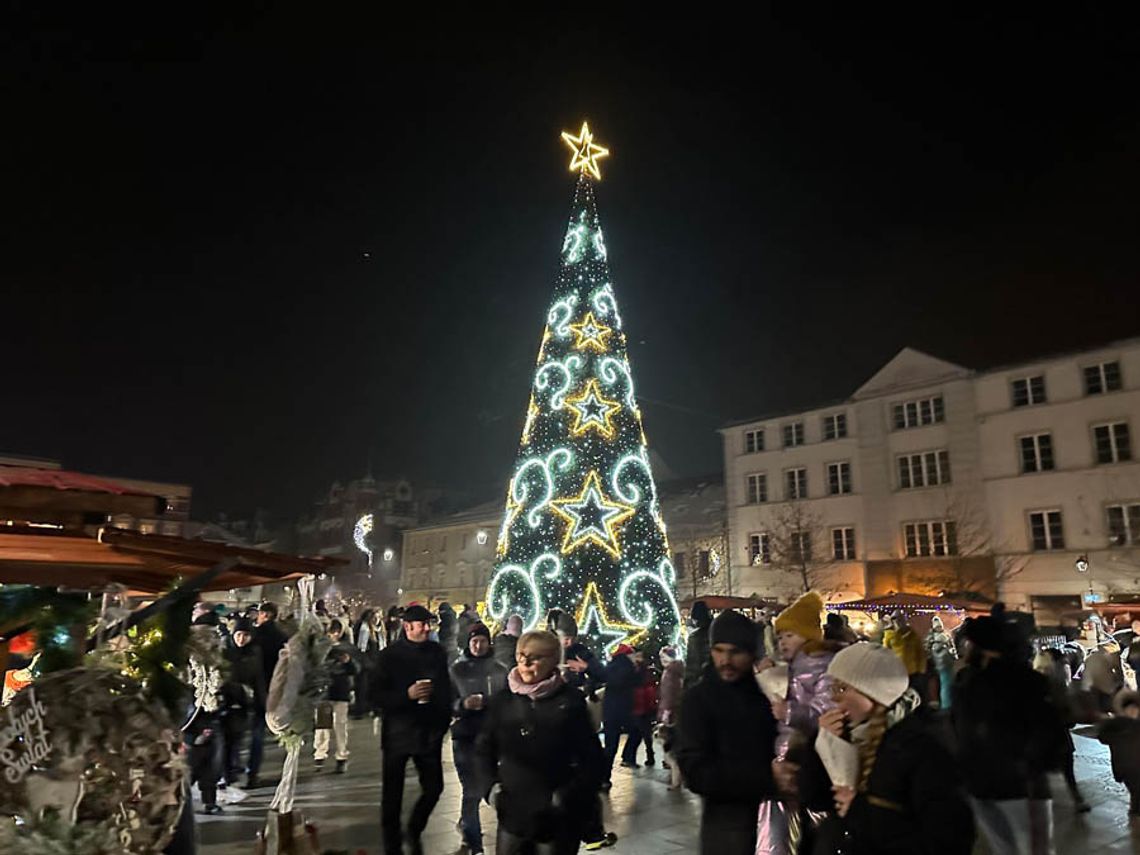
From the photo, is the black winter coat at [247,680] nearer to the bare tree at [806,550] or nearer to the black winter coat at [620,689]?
the black winter coat at [620,689]

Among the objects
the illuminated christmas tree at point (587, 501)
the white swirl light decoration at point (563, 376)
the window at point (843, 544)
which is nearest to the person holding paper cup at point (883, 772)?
the illuminated christmas tree at point (587, 501)

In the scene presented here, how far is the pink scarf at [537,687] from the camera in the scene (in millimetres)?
4547

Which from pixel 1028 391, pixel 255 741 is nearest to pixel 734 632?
pixel 255 741

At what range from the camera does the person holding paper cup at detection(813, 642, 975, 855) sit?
2.80 meters

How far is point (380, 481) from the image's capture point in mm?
86750

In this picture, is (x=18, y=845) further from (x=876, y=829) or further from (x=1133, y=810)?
(x=1133, y=810)

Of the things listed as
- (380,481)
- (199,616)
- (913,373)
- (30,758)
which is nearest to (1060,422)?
(913,373)

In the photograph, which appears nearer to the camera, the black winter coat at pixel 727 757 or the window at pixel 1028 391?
the black winter coat at pixel 727 757

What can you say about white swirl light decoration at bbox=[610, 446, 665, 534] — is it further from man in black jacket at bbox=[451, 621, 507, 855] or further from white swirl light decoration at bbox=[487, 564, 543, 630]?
man in black jacket at bbox=[451, 621, 507, 855]

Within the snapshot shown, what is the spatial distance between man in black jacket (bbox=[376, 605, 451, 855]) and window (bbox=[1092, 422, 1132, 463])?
30414 mm

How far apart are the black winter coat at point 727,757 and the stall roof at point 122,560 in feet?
Answer: 6.77

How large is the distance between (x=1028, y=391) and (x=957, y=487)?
4.63 meters

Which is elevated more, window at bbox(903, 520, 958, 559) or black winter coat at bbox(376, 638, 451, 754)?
window at bbox(903, 520, 958, 559)

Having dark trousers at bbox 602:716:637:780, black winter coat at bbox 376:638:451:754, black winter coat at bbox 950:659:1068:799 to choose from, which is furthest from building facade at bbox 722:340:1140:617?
black winter coat at bbox 376:638:451:754
